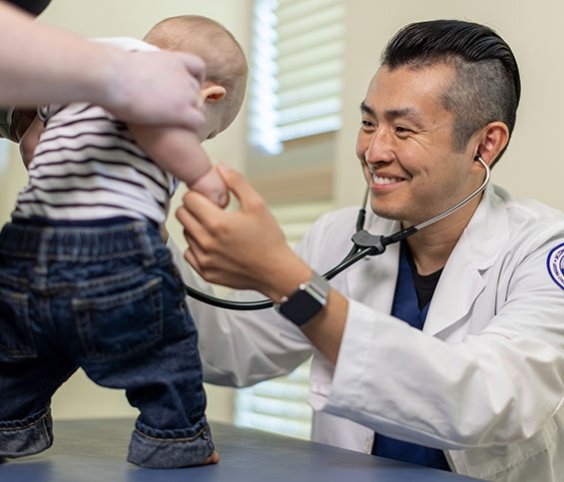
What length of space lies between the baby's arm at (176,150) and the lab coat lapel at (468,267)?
2.15 ft

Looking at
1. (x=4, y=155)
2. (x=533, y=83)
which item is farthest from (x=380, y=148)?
(x=4, y=155)

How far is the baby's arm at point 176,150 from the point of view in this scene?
960mm

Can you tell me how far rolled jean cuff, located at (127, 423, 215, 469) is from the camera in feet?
3.57

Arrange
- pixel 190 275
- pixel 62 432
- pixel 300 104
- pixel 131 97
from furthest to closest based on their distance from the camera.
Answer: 1. pixel 300 104
2. pixel 190 275
3. pixel 62 432
4. pixel 131 97

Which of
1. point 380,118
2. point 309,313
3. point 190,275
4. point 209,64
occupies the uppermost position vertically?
point 209,64

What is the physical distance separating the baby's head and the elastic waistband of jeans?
24cm

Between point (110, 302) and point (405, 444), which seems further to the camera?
point (405, 444)

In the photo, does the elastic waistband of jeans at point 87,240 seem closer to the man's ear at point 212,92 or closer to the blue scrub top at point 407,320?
the man's ear at point 212,92

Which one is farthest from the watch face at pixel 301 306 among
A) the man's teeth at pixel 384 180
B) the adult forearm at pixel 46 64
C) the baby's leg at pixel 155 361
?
the man's teeth at pixel 384 180

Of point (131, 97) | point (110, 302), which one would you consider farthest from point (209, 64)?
point (110, 302)

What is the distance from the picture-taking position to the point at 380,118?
159 cm

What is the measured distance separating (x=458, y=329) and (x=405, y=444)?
25cm

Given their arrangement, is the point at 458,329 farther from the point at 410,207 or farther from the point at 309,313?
the point at 309,313

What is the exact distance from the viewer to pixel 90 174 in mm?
984
